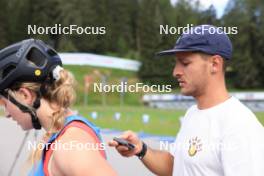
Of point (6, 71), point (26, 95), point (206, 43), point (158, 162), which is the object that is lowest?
point (158, 162)

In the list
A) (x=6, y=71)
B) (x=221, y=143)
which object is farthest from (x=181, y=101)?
(x=6, y=71)

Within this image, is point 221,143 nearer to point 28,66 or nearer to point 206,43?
point 206,43

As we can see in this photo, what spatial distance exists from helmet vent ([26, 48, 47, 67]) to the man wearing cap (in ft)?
2.34

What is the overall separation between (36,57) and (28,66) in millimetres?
69

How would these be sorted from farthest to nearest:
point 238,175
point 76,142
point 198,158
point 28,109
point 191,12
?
point 191,12, point 198,158, point 238,175, point 28,109, point 76,142

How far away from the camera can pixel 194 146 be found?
279cm

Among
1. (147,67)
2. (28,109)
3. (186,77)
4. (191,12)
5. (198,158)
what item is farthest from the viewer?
(191,12)

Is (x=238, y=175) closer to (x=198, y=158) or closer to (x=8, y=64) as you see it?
(x=198, y=158)

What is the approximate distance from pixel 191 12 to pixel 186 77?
2967 inches

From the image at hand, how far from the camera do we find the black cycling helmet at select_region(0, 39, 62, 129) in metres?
2.20

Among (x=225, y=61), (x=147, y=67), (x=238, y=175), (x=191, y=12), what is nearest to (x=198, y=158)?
(x=238, y=175)

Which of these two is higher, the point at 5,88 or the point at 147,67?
the point at 147,67

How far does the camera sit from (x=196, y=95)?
291cm

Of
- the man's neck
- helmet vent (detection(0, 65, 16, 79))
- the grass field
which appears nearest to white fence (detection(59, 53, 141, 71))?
the grass field
